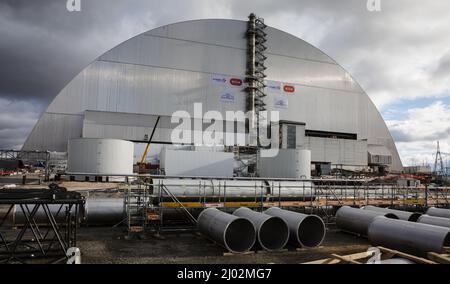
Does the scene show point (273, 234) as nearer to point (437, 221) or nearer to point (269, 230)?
point (269, 230)

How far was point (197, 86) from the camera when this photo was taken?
39.8 m

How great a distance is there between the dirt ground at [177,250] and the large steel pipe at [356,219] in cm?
44

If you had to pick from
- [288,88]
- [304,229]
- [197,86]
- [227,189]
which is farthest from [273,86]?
[304,229]

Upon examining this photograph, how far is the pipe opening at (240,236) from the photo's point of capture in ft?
38.3

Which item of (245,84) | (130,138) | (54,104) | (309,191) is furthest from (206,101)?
(309,191)

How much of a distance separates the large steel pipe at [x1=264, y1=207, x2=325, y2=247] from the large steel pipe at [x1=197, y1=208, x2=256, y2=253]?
5.21 feet

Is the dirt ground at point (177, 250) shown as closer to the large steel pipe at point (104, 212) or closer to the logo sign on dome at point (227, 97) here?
the large steel pipe at point (104, 212)

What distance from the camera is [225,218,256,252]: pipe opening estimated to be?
11.7 meters

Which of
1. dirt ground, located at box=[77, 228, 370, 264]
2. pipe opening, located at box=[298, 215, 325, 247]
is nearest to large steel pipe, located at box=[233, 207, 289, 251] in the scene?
dirt ground, located at box=[77, 228, 370, 264]

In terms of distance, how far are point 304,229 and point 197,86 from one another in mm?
29187

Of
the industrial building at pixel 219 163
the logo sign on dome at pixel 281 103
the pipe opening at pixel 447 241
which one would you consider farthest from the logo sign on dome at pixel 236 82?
the pipe opening at pixel 447 241

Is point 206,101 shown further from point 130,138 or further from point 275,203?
point 275,203

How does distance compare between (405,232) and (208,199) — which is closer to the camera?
(405,232)

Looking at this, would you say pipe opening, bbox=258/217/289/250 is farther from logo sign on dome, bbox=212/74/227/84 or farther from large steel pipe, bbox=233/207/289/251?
logo sign on dome, bbox=212/74/227/84
